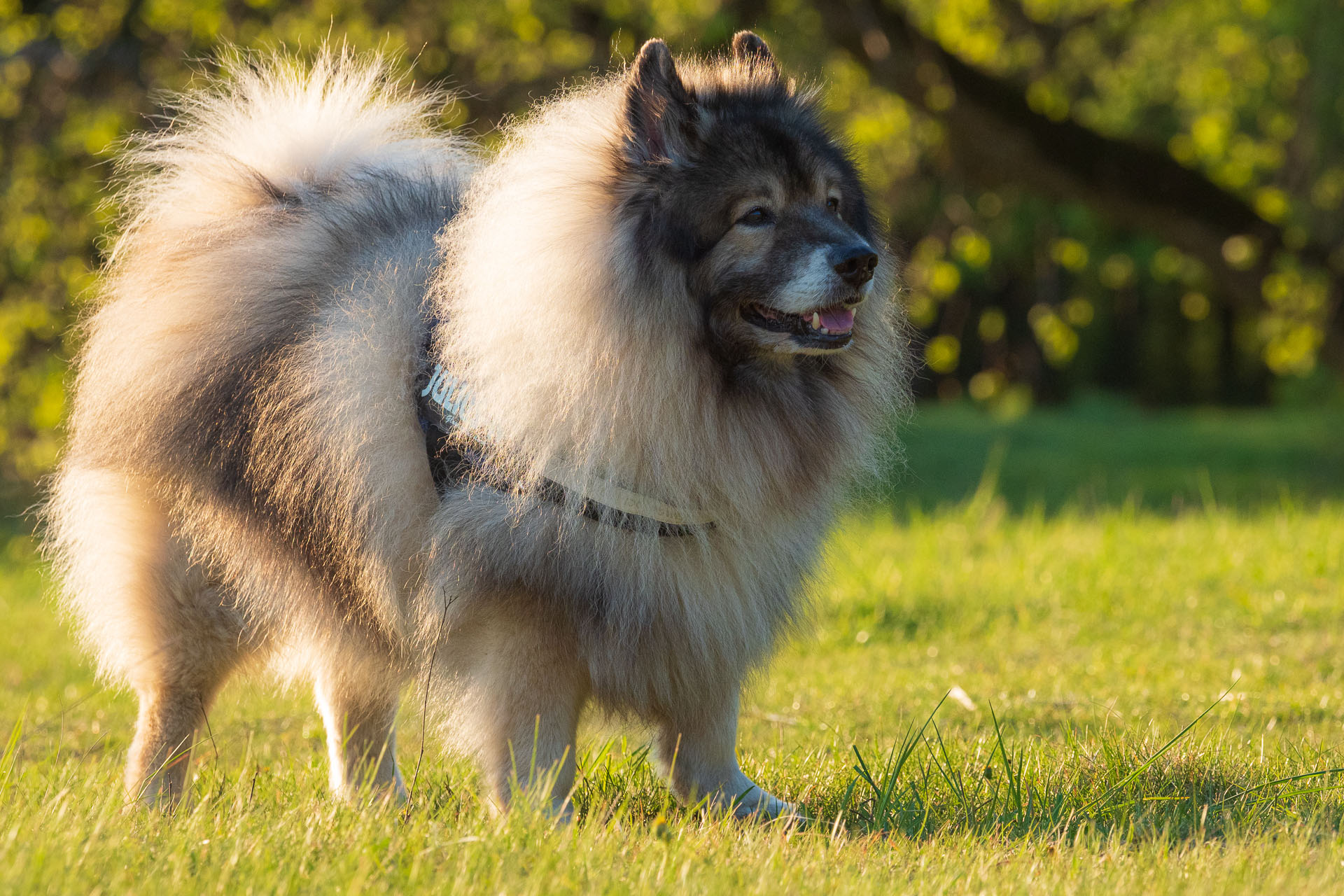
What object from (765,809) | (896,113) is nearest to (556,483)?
(765,809)

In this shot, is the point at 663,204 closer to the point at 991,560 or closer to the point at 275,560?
the point at 275,560

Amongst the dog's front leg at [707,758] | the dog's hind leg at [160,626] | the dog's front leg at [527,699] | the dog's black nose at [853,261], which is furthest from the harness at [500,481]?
the dog's hind leg at [160,626]

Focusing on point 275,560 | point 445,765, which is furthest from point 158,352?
point 445,765

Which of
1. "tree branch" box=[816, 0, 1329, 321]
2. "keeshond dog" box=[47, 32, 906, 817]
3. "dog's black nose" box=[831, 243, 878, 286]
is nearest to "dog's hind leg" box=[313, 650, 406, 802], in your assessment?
"keeshond dog" box=[47, 32, 906, 817]

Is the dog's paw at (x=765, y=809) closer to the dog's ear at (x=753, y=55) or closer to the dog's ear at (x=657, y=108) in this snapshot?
the dog's ear at (x=657, y=108)

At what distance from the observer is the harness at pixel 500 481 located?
2.92m

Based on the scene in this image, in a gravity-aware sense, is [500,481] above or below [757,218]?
below

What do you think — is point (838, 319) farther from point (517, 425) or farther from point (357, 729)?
point (357, 729)

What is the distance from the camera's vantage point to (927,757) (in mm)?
3428

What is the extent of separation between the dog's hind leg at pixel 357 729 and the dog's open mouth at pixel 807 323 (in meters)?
1.47

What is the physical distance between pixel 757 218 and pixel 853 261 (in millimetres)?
255

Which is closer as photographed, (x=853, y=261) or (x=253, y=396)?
(x=853, y=261)

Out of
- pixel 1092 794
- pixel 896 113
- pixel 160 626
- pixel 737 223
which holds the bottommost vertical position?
pixel 160 626

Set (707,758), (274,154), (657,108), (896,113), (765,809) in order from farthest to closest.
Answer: (896,113)
(274,154)
(707,758)
(765,809)
(657,108)
